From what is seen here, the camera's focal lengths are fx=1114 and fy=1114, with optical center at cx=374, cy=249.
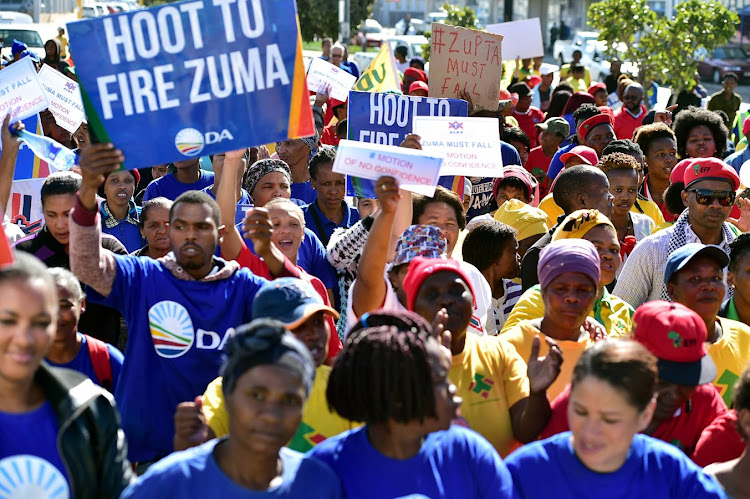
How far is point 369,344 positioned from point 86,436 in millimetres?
824

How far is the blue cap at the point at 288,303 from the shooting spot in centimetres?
386

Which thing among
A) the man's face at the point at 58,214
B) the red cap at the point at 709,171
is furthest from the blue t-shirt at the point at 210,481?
the red cap at the point at 709,171

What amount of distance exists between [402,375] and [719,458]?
124 cm

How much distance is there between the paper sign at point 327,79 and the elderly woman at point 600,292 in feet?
18.8

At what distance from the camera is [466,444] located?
3205 millimetres

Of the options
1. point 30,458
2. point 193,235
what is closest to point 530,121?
point 193,235

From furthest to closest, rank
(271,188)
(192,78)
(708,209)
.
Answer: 1. (271,188)
2. (708,209)
3. (192,78)

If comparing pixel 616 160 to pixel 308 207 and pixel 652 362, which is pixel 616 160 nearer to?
pixel 308 207

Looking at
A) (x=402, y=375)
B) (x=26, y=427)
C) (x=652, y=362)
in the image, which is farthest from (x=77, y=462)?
(x=652, y=362)

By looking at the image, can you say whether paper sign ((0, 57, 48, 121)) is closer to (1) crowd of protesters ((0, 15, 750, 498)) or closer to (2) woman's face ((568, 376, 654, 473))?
(1) crowd of protesters ((0, 15, 750, 498))

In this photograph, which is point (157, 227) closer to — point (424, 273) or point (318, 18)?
point (424, 273)

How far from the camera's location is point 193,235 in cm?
452

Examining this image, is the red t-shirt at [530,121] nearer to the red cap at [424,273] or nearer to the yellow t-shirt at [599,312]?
the yellow t-shirt at [599,312]

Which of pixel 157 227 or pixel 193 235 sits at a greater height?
pixel 193 235
